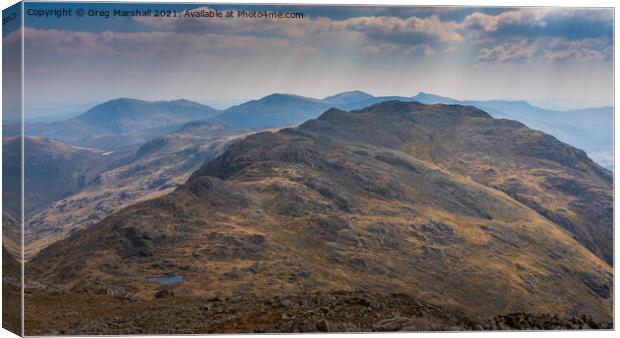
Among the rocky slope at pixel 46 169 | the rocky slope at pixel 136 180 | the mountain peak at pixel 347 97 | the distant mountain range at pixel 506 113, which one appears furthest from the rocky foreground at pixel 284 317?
the mountain peak at pixel 347 97

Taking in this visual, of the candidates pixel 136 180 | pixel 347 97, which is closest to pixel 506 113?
pixel 347 97

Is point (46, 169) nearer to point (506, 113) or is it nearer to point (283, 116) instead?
point (283, 116)

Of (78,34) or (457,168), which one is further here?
(457,168)

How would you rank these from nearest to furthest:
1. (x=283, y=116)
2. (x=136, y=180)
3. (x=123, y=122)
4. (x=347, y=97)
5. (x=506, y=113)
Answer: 1. (x=347, y=97)
2. (x=506, y=113)
3. (x=283, y=116)
4. (x=123, y=122)
5. (x=136, y=180)

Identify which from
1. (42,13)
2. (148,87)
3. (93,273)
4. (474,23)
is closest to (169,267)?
(93,273)

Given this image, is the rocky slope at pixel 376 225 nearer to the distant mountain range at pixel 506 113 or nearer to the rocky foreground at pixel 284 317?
the rocky foreground at pixel 284 317

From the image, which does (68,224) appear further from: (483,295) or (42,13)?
(483,295)

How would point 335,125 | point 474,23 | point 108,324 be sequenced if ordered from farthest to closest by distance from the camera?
point 335,125 → point 474,23 → point 108,324
